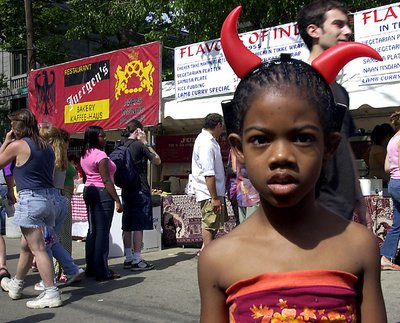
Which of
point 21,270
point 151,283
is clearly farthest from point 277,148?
point 151,283

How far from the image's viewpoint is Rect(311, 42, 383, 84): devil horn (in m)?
1.49

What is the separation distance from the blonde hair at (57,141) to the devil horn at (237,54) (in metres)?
4.68

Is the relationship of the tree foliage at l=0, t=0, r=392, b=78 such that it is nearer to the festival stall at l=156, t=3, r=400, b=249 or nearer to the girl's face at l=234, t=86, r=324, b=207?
the festival stall at l=156, t=3, r=400, b=249

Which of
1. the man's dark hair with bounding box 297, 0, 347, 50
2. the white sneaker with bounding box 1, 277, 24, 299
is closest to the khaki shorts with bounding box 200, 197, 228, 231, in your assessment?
the white sneaker with bounding box 1, 277, 24, 299

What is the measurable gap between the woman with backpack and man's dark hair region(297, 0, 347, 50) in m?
3.97

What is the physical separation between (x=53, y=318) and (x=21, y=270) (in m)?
0.75

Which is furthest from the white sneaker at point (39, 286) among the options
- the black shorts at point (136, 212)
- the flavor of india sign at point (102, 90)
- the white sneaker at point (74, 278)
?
the flavor of india sign at point (102, 90)

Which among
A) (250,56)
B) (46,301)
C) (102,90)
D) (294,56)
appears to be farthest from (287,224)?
(102,90)

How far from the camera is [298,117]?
1.29 meters

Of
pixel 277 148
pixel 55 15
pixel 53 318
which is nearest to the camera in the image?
pixel 277 148

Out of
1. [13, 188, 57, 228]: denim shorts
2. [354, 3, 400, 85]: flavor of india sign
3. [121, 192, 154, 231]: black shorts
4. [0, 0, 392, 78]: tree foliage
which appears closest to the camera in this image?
[13, 188, 57, 228]: denim shorts

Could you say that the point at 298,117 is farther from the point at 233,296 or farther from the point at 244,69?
the point at 233,296

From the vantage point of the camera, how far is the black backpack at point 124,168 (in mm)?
6668

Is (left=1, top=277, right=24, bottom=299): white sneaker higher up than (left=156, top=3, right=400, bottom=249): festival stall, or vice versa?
(left=156, top=3, right=400, bottom=249): festival stall
